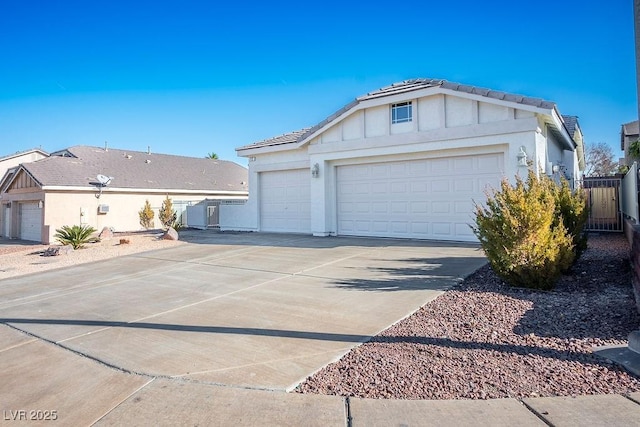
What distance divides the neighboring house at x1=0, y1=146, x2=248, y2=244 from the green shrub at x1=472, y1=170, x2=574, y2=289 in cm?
1734

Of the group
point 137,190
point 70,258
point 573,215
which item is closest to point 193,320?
point 573,215

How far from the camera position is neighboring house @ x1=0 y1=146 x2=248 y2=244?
2056 centimetres

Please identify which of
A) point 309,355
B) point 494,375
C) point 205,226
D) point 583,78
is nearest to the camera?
point 494,375

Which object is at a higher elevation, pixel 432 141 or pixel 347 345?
pixel 432 141

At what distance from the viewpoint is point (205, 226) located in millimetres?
20844

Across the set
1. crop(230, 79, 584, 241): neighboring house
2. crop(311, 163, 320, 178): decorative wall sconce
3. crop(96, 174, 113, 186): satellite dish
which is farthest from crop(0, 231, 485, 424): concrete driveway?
crop(96, 174, 113, 186): satellite dish

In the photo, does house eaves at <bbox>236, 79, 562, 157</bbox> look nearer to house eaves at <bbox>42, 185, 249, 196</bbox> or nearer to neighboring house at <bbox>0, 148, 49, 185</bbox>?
house eaves at <bbox>42, 185, 249, 196</bbox>

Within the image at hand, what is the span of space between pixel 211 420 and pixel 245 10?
1239 cm

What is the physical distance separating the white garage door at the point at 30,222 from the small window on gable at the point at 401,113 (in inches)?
768

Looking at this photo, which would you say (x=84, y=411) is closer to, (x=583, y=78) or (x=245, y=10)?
(x=245, y=10)

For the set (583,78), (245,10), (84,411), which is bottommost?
(84,411)

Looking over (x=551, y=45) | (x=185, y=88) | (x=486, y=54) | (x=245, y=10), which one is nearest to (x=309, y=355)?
(x=245, y=10)

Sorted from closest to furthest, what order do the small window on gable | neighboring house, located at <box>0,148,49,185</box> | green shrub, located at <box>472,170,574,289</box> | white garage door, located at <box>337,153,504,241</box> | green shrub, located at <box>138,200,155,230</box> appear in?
green shrub, located at <box>472,170,574,289</box> → white garage door, located at <box>337,153,504,241</box> → the small window on gable → green shrub, located at <box>138,200,155,230</box> → neighboring house, located at <box>0,148,49,185</box>

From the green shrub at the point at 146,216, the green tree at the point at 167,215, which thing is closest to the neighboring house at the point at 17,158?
the green shrub at the point at 146,216
